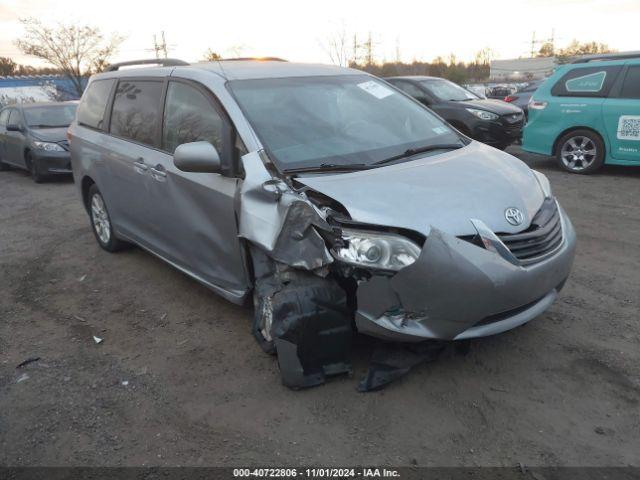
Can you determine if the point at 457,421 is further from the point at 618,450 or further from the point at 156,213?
the point at 156,213

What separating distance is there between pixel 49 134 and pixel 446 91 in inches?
314

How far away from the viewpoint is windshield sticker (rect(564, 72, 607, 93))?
8328 millimetres

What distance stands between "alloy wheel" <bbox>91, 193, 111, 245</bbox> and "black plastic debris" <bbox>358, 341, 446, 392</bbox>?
3.62 m

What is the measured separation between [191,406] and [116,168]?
2689 millimetres

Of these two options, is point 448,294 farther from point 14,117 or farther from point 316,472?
point 14,117

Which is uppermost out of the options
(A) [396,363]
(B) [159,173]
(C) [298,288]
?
(B) [159,173]

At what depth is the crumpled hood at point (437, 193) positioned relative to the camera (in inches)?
116

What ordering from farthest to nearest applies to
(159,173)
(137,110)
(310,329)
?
(137,110) < (159,173) < (310,329)

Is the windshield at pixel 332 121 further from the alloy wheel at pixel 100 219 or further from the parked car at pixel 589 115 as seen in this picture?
the parked car at pixel 589 115

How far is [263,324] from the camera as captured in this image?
11.6 ft

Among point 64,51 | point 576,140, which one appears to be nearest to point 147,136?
point 576,140

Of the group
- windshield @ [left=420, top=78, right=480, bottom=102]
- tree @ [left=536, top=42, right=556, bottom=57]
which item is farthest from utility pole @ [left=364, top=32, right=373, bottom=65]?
tree @ [left=536, top=42, right=556, bottom=57]

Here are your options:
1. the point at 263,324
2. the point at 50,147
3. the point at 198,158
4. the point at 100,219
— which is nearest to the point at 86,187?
the point at 100,219

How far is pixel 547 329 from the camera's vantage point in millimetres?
3748
